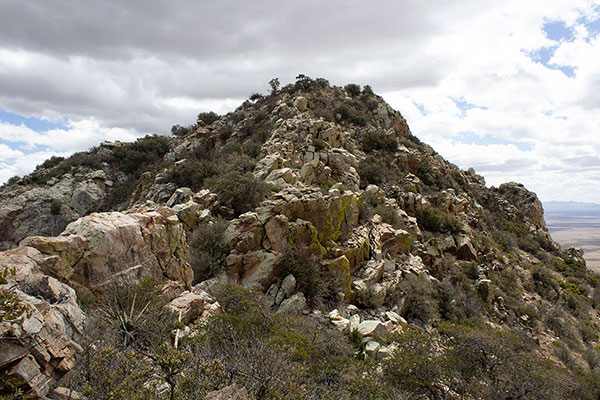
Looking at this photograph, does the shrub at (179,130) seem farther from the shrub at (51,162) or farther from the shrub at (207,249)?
the shrub at (207,249)

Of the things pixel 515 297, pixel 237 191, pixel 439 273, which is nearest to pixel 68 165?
pixel 237 191

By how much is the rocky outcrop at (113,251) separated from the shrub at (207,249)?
4.35 ft

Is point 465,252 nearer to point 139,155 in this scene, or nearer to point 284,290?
point 284,290

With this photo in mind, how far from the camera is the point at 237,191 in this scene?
14.3 metres

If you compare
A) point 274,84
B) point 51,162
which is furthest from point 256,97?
point 51,162

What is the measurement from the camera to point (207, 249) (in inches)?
444

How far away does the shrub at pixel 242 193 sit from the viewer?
46.3 ft

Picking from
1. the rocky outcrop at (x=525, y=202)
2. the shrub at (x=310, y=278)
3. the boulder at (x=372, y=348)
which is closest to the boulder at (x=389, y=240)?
the shrub at (x=310, y=278)

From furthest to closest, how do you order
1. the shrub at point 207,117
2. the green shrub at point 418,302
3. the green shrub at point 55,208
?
the shrub at point 207,117 → the green shrub at point 55,208 → the green shrub at point 418,302

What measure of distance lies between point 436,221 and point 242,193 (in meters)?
13.8

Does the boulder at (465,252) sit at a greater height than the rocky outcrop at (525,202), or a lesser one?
lesser

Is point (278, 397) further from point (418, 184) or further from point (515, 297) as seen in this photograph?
point (418, 184)

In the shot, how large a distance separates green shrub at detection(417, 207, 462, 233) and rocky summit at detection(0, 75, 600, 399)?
A: 0.30ft

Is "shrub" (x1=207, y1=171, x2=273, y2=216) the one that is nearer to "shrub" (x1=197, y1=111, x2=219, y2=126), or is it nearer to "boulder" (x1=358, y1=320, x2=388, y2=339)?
"boulder" (x1=358, y1=320, x2=388, y2=339)
